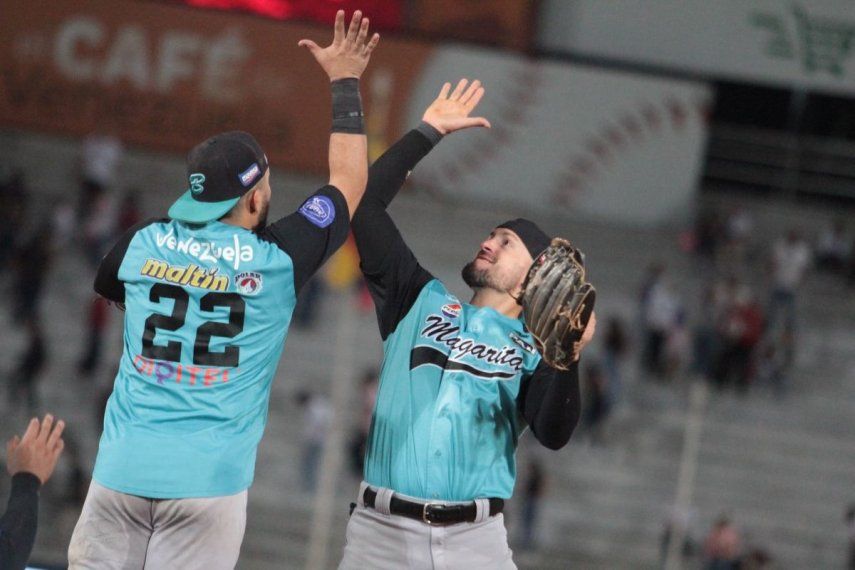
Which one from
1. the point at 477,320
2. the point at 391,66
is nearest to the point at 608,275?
the point at 391,66

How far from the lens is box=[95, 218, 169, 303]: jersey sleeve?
11.3ft

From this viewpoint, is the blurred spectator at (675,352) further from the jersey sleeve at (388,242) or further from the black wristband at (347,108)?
the black wristband at (347,108)

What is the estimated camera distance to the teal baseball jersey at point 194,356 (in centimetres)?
329

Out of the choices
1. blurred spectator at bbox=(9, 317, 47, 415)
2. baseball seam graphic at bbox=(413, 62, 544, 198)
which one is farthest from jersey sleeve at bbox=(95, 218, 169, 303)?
baseball seam graphic at bbox=(413, 62, 544, 198)

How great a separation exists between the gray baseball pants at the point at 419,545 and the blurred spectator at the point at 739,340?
41.2 feet

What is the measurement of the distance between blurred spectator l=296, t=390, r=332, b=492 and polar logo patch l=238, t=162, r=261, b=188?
11.2 metres

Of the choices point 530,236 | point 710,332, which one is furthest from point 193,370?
point 710,332

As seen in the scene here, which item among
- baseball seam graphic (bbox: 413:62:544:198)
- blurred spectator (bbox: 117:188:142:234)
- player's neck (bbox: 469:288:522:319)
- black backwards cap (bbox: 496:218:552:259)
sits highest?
baseball seam graphic (bbox: 413:62:544:198)

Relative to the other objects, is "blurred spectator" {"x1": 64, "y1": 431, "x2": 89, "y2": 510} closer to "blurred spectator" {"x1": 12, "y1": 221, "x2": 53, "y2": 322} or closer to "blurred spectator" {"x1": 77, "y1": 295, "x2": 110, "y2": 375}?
Result: "blurred spectator" {"x1": 77, "y1": 295, "x2": 110, "y2": 375}

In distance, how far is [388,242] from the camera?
385 centimetres

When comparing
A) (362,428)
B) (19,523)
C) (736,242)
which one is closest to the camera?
(19,523)

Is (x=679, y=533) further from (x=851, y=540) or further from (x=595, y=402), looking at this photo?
(x=595, y=402)

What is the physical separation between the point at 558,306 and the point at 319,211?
67 centimetres

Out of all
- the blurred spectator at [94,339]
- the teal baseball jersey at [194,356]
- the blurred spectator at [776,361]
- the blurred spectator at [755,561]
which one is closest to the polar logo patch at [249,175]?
the teal baseball jersey at [194,356]
